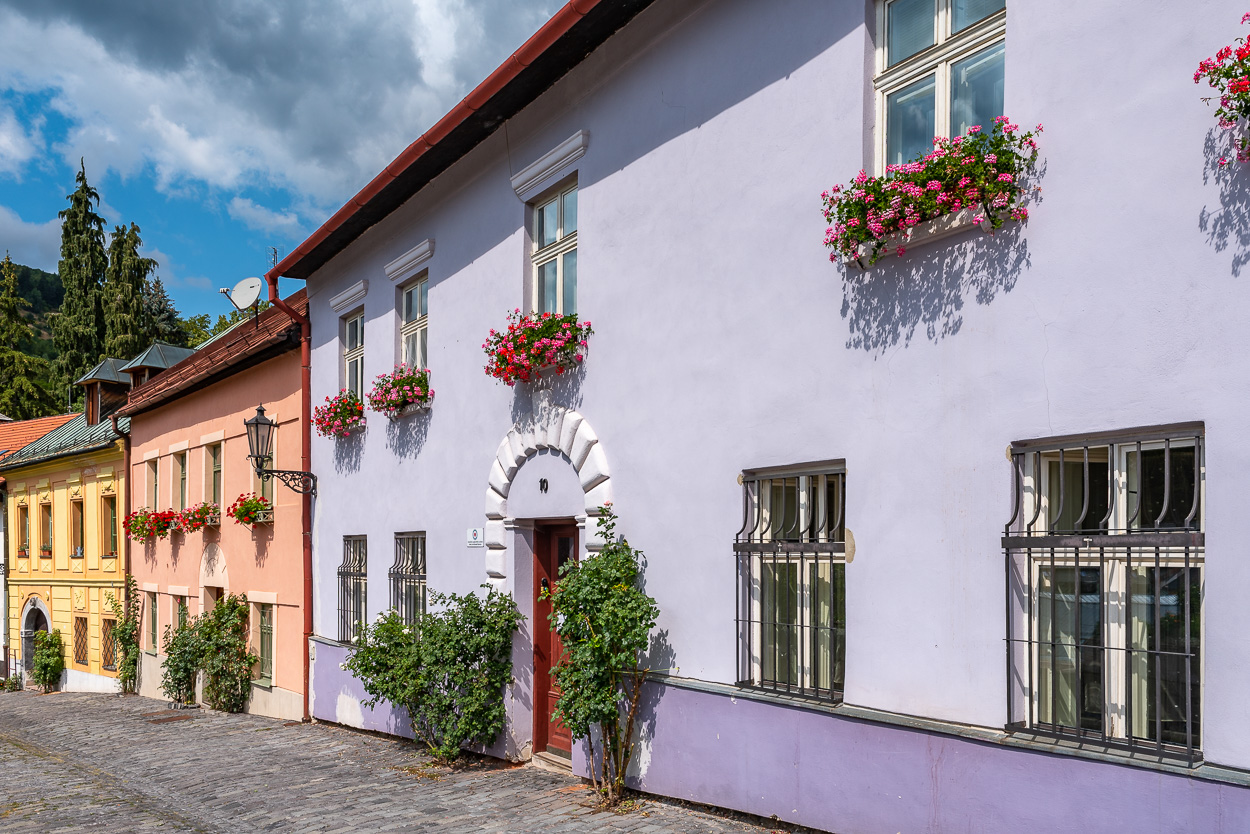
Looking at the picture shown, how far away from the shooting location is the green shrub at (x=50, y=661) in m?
25.9

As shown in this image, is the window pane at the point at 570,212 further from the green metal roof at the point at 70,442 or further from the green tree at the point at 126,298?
the green tree at the point at 126,298

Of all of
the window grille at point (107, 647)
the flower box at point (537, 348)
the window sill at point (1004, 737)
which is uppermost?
the flower box at point (537, 348)

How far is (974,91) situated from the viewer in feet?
18.2

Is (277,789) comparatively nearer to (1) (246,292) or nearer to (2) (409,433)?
(2) (409,433)

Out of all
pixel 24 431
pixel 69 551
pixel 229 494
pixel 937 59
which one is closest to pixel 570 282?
pixel 937 59

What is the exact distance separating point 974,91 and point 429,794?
666cm

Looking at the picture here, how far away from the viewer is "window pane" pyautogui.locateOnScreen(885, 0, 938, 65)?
5809mm

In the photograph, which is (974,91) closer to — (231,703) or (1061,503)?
(1061,503)

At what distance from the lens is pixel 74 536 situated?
25172 millimetres

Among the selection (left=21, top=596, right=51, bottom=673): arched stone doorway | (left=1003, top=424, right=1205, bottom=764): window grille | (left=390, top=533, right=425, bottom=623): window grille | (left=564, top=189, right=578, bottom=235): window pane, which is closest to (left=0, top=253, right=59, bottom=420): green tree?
(left=21, top=596, right=51, bottom=673): arched stone doorway

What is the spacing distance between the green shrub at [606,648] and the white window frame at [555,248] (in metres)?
2.48

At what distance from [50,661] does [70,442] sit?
5309 mm

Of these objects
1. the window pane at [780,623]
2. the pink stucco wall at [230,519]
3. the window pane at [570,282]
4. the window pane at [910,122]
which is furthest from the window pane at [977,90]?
the pink stucco wall at [230,519]

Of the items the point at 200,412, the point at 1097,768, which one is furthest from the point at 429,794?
the point at 200,412
